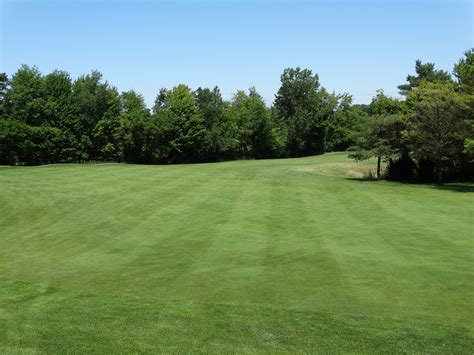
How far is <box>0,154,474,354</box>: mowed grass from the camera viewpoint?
7.74 m

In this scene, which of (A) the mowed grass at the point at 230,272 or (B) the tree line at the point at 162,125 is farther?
(B) the tree line at the point at 162,125

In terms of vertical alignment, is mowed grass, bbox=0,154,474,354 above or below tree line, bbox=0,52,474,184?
below

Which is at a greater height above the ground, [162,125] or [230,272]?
[162,125]

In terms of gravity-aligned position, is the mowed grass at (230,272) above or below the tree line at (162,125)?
below

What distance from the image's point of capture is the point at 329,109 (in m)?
101

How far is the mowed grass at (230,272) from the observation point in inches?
305

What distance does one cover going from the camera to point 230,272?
521 inches

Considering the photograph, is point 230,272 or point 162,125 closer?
point 230,272

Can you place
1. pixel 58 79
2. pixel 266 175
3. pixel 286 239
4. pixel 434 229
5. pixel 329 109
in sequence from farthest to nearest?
pixel 329 109 → pixel 58 79 → pixel 266 175 → pixel 434 229 → pixel 286 239

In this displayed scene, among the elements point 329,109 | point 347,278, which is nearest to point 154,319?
point 347,278

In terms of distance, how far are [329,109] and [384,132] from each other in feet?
188

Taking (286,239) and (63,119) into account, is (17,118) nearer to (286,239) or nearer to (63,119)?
(63,119)

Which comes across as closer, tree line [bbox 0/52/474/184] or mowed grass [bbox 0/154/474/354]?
mowed grass [bbox 0/154/474/354]

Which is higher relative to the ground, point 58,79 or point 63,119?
point 58,79
